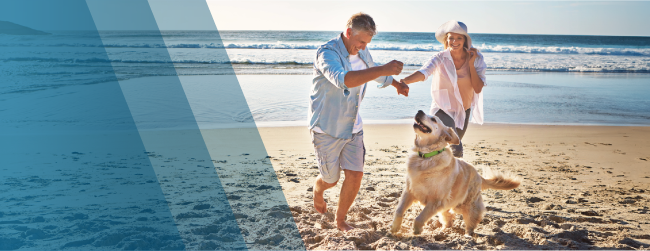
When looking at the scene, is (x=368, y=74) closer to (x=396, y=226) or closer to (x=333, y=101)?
(x=333, y=101)

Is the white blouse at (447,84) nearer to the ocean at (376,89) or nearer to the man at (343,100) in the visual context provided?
the man at (343,100)

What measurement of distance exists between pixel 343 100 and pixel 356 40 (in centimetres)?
44

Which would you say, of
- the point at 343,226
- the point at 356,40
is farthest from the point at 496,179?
the point at 356,40

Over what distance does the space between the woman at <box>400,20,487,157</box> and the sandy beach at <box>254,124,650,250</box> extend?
64 centimetres

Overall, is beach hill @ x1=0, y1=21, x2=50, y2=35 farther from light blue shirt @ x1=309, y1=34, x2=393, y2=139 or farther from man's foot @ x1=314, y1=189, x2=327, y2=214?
light blue shirt @ x1=309, y1=34, x2=393, y2=139

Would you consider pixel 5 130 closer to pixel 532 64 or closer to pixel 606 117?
pixel 606 117

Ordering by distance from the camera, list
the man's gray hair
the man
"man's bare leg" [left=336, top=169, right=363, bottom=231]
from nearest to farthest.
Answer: the man
the man's gray hair
"man's bare leg" [left=336, top=169, right=363, bottom=231]

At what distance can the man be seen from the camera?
270 centimetres

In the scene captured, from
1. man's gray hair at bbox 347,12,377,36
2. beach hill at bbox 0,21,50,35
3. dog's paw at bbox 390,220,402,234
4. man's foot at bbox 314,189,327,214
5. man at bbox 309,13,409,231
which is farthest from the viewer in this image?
beach hill at bbox 0,21,50,35

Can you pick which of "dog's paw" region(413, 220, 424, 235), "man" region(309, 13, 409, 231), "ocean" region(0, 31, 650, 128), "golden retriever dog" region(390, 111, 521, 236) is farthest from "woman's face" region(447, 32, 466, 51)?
"ocean" region(0, 31, 650, 128)

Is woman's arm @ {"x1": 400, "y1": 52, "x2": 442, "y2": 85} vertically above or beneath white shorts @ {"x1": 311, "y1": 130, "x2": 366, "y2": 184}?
above

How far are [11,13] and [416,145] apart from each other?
48.7 meters

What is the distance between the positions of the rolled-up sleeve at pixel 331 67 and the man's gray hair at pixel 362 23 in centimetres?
23

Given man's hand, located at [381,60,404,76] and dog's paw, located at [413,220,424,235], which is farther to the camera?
dog's paw, located at [413,220,424,235]
